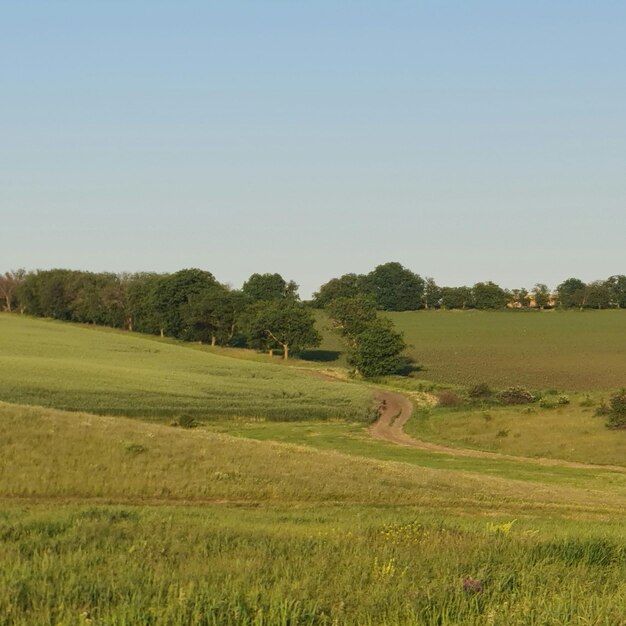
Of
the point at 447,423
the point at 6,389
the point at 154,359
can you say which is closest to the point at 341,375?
the point at 154,359

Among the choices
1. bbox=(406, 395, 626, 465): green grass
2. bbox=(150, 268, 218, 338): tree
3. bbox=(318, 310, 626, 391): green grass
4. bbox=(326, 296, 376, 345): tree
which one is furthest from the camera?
bbox=(150, 268, 218, 338): tree

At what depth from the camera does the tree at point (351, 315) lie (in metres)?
116

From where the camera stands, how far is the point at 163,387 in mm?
66188

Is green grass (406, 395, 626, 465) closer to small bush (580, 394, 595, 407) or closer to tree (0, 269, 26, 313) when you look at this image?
small bush (580, 394, 595, 407)

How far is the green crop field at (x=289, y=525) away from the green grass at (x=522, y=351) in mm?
42829

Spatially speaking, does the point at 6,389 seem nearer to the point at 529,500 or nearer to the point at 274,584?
the point at 529,500

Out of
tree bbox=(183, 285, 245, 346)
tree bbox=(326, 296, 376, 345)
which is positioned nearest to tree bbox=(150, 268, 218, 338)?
tree bbox=(183, 285, 245, 346)

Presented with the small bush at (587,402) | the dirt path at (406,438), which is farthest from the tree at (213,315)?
the small bush at (587,402)

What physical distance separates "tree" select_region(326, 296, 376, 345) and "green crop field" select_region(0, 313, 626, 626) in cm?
5749

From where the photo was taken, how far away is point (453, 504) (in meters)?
22.0

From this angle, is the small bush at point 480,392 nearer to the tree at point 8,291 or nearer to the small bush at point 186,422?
the small bush at point 186,422

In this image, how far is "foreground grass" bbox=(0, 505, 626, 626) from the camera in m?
6.23

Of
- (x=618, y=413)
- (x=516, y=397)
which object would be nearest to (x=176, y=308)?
(x=516, y=397)

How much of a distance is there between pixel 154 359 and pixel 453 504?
75703mm
